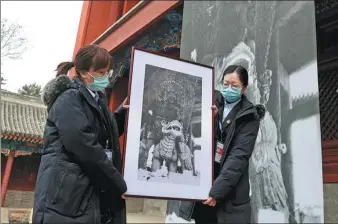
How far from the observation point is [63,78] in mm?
1389

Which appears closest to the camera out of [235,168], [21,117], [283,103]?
[235,168]

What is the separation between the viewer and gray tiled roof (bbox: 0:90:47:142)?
10.1 metres

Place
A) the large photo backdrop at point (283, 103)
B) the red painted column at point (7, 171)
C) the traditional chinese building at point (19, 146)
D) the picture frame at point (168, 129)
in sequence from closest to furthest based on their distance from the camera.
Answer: the picture frame at point (168, 129) < the large photo backdrop at point (283, 103) < the traditional chinese building at point (19, 146) < the red painted column at point (7, 171)

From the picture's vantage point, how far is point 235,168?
1.61 m

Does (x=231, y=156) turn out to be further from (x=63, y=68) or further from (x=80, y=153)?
(x=63, y=68)

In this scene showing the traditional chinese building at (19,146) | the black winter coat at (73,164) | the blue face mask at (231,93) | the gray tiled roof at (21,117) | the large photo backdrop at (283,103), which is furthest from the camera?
the traditional chinese building at (19,146)

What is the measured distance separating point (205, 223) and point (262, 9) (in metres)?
2.44

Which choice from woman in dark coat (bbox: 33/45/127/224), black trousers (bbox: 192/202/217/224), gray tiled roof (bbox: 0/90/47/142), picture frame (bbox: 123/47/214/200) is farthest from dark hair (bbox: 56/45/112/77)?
gray tiled roof (bbox: 0/90/47/142)

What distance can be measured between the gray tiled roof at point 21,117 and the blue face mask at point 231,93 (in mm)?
8968

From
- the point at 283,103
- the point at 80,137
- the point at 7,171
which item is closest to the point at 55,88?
the point at 80,137

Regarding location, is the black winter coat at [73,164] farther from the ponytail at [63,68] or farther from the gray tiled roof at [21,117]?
the gray tiled roof at [21,117]

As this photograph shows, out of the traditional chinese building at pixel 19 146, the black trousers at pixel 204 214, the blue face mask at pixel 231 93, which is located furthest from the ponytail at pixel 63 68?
the traditional chinese building at pixel 19 146

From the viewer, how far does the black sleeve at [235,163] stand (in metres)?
1.59

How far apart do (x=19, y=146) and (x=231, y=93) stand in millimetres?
10112
